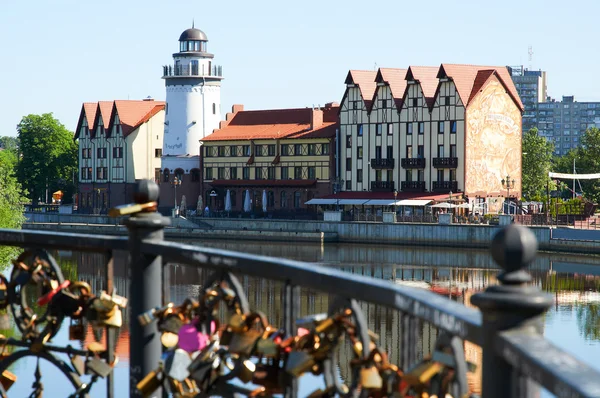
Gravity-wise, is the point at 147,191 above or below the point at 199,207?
above

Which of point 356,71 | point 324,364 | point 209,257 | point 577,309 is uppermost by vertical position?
point 356,71

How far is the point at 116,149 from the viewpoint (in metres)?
101

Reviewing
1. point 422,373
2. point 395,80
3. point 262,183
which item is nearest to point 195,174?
point 262,183

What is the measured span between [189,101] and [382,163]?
18879 mm

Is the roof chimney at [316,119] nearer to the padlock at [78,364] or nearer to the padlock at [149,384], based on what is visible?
the padlock at [78,364]

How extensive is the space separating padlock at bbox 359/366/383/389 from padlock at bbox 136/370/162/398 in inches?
54.6

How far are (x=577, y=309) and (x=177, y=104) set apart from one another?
54.1 m

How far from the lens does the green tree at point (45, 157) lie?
352ft

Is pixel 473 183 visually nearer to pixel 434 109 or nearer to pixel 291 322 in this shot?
pixel 434 109

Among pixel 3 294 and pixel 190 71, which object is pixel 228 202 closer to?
pixel 190 71

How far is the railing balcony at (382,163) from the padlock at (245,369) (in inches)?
3094

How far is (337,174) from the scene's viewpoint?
8606 centimetres

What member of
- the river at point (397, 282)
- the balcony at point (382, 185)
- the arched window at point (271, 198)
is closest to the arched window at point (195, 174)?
the arched window at point (271, 198)

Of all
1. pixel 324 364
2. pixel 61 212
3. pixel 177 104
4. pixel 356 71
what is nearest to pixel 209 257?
pixel 324 364
